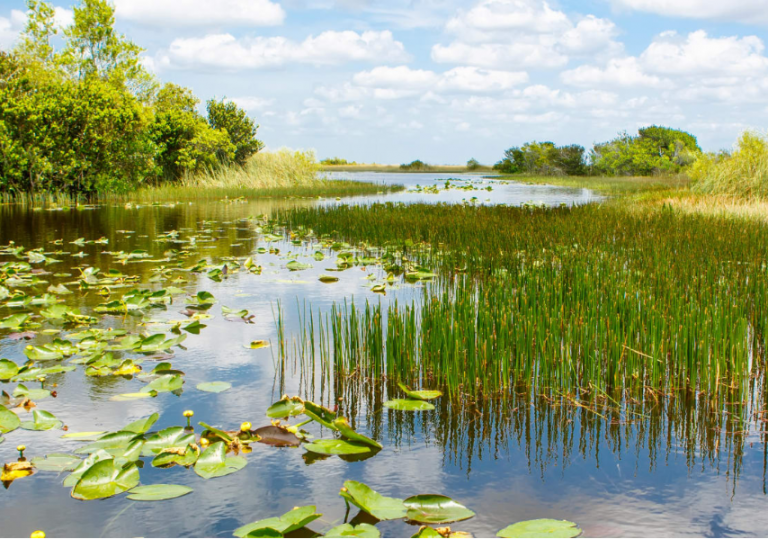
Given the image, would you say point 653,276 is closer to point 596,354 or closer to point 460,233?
point 596,354

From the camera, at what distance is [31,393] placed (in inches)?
156

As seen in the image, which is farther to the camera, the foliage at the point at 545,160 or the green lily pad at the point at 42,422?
the foliage at the point at 545,160

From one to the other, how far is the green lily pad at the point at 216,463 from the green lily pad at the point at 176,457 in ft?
0.20

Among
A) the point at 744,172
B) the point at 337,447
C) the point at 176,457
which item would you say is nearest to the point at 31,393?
the point at 176,457

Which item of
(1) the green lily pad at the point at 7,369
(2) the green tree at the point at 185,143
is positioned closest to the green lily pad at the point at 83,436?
(1) the green lily pad at the point at 7,369

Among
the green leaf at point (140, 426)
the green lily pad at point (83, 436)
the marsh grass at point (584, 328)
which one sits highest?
the marsh grass at point (584, 328)

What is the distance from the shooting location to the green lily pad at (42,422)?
11.4 ft

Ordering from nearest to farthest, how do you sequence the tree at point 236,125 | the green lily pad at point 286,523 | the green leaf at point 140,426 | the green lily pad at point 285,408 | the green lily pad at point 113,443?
the green lily pad at point 286,523 → the green lily pad at point 113,443 → the green leaf at point 140,426 → the green lily pad at point 285,408 → the tree at point 236,125

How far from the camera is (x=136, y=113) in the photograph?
2294cm

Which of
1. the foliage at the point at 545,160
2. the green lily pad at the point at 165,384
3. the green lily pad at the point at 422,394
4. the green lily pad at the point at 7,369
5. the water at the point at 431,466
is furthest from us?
the foliage at the point at 545,160

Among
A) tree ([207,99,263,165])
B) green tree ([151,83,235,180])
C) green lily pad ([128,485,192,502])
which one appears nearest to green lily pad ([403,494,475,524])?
green lily pad ([128,485,192,502])

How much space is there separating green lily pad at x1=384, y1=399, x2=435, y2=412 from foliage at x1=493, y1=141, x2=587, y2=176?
54163 millimetres

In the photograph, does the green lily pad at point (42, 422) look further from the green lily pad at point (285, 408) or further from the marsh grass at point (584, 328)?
the marsh grass at point (584, 328)

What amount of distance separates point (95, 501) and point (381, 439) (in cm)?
142
